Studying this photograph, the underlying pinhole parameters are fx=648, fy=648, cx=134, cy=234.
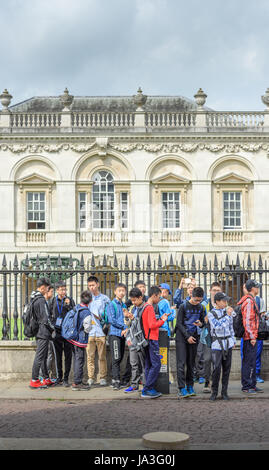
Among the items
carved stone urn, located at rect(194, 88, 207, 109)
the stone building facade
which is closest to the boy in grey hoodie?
the stone building facade

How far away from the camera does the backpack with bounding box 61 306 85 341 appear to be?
11.8 meters

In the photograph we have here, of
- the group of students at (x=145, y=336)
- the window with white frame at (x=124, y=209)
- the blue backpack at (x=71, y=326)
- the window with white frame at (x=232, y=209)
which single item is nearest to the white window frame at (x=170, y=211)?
the window with white frame at (x=124, y=209)

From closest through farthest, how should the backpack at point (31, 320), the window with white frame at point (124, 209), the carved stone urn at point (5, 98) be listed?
the backpack at point (31, 320) → the window with white frame at point (124, 209) → the carved stone urn at point (5, 98)

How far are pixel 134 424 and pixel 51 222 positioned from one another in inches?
888

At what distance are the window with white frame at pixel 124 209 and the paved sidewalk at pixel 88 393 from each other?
63.0 feet

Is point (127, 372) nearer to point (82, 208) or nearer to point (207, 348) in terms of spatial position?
point (207, 348)

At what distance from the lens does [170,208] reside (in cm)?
3108

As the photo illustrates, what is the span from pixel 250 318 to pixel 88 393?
3128 millimetres

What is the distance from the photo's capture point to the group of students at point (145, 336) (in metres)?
10.7

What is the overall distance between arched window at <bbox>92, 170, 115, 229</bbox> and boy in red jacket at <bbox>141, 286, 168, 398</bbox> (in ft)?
66.0

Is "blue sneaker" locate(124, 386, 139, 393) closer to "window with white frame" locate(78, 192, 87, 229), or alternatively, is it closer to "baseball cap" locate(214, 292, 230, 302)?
"baseball cap" locate(214, 292, 230, 302)

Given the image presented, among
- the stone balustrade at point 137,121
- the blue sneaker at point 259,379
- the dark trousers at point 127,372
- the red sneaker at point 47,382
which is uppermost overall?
the stone balustrade at point 137,121

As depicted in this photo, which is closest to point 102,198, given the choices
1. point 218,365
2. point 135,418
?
point 218,365

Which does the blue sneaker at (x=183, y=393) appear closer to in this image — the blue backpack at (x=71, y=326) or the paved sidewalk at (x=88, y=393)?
the paved sidewalk at (x=88, y=393)
